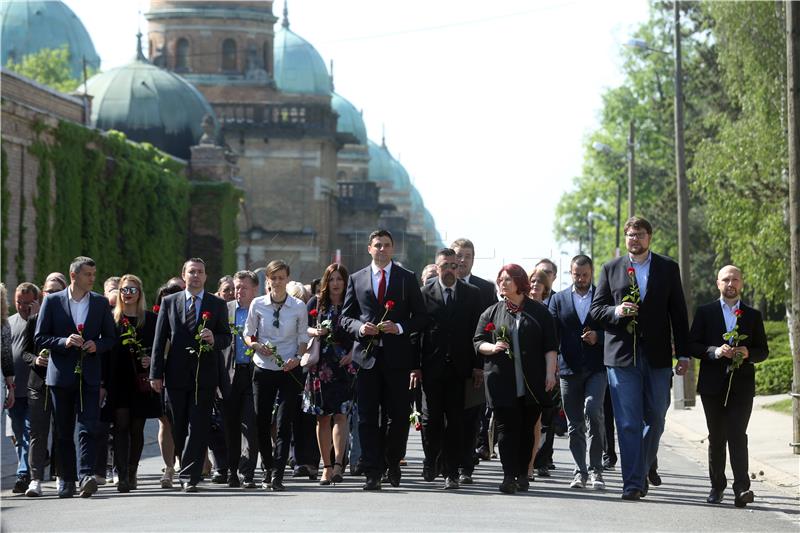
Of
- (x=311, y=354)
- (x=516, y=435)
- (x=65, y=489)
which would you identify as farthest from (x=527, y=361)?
(x=65, y=489)

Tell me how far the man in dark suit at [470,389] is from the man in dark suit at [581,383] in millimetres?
778

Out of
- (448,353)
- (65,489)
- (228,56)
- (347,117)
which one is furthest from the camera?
(347,117)

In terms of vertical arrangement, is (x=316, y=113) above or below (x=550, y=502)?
above

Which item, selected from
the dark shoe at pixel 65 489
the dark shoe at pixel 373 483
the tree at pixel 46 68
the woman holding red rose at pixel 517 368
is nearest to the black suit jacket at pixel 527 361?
the woman holding red rose at pixel 517 368

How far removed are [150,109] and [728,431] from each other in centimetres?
5305

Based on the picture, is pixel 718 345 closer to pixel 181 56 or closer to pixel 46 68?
pixel 181 56

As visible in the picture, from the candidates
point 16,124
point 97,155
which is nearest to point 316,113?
point 97,155

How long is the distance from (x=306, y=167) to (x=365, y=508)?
2764 inches

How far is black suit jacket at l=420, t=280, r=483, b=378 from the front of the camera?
619 inches

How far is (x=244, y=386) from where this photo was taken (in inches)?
647

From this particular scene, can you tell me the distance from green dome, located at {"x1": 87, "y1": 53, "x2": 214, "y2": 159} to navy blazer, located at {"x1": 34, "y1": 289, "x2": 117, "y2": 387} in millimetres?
50735

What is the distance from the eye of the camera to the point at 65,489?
50.1 ft

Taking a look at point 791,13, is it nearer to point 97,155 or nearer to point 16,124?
point 16,124

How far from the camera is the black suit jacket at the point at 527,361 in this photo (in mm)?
15305
